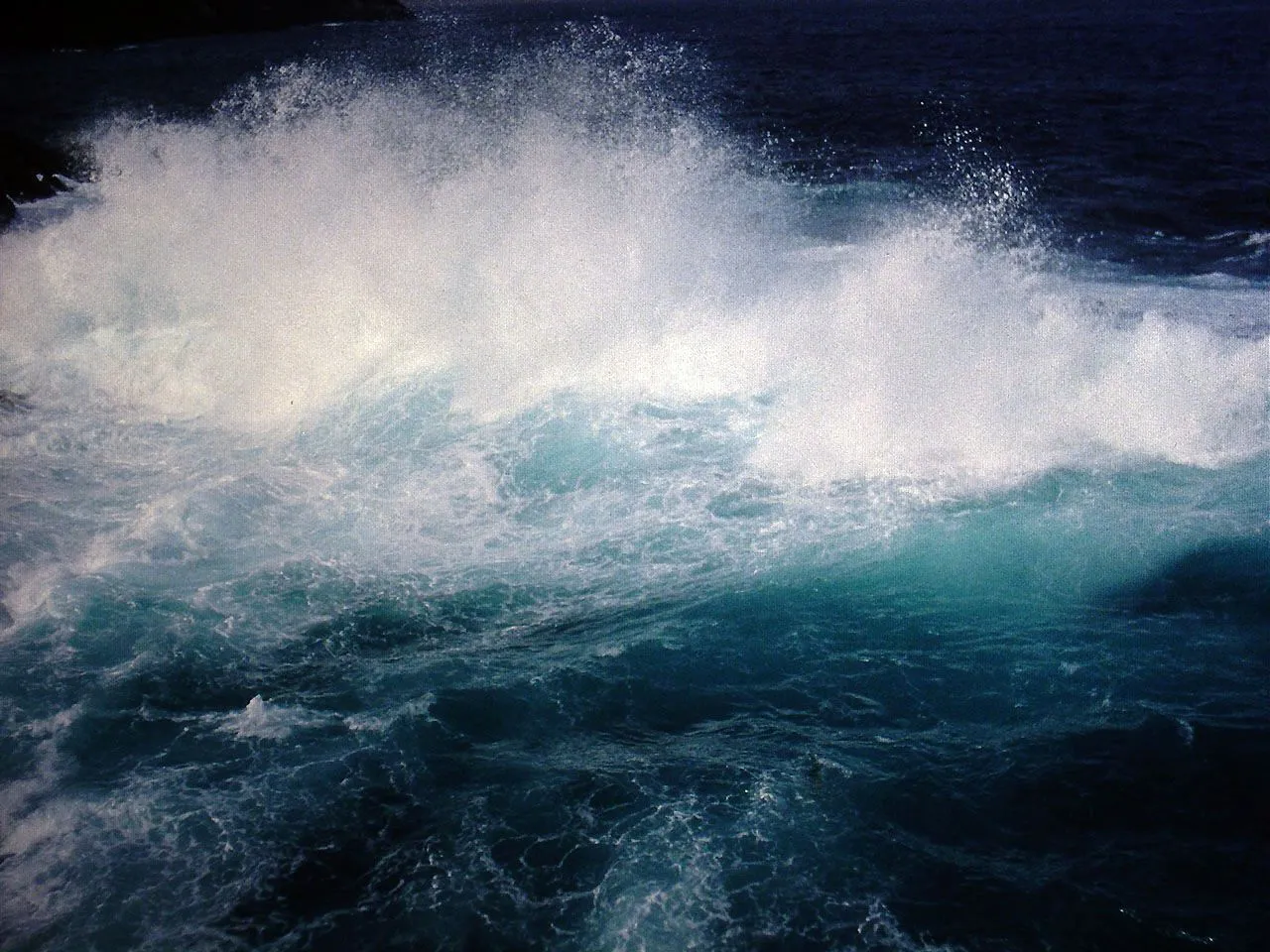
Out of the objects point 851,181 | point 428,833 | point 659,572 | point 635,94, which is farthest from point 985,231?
point 635,94

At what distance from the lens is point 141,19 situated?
9312 centimetres

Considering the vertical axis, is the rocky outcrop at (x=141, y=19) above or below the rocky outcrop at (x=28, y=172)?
above

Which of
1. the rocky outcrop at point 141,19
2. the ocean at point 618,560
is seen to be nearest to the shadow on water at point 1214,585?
the ocean at point 618,560

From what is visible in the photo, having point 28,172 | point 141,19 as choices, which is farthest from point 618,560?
point 141,19

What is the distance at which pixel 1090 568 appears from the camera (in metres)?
10.7

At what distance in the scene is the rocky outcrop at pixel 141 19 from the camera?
84.8 metres

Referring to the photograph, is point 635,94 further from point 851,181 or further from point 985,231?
point 985,231

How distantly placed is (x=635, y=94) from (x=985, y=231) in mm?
24377

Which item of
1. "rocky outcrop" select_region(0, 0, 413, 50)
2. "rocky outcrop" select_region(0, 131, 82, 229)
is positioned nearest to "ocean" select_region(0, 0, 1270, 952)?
"rocky outcrop" select_region(0, 131, 82, 229)

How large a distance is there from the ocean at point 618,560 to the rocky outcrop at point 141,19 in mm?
76990

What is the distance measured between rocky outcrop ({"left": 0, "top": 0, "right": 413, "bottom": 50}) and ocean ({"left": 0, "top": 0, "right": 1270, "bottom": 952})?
76990mm

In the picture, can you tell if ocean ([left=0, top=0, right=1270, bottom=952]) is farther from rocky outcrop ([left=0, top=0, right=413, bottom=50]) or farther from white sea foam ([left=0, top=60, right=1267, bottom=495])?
rocky outcrop ([left=0, top=0, right=413, bottom=50])

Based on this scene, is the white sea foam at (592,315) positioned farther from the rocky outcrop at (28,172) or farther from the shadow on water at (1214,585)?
the rocky outcrop at (28,172)

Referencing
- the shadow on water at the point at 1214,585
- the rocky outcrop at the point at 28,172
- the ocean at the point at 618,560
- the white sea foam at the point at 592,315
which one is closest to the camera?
the ocean at the point at 618,560
